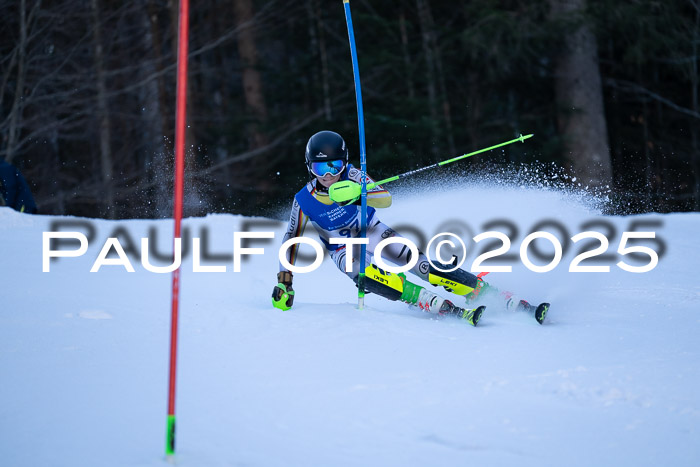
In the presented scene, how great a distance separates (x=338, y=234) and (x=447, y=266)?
33.5 inches

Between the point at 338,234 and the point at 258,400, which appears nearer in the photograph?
the point at 258,400

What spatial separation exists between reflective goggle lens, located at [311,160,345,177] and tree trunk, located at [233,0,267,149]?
11.8 m

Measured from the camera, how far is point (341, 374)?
13.0ft

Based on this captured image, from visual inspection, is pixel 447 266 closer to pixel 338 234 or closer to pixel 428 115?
pixel 338 234

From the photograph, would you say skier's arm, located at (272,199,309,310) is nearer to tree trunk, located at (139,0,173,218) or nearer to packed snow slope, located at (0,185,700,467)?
packed snow slope, located at (0,185,700,467)

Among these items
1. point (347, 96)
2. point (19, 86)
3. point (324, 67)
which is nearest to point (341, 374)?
point (19, 86)

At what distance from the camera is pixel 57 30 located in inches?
578

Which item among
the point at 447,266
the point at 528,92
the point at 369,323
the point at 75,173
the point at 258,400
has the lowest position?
the point at 258,400

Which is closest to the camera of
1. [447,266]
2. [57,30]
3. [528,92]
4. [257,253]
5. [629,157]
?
[447,266]

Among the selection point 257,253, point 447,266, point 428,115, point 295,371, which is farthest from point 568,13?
point 295,371

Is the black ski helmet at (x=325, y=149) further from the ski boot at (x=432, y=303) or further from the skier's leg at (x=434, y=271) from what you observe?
the ski boot at (x=432, y=303)

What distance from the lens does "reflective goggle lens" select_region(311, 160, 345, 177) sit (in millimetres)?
5273

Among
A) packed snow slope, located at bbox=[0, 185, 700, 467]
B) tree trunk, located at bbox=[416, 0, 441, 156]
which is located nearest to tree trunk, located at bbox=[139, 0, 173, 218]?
tree trunk, located at bbox=[416, 0, 441, 156]

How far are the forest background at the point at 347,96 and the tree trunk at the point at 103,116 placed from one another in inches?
1.8
